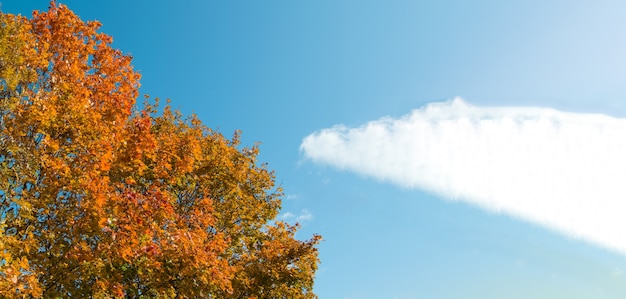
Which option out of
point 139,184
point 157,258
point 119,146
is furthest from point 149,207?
point 139,184

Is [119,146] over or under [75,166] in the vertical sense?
over

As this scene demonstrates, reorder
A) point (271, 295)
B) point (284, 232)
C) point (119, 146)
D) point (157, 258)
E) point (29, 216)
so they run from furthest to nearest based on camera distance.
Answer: point (284, 232) → point (271, 295) → point (119, 146) → point (157, 258) → point (29, 216)

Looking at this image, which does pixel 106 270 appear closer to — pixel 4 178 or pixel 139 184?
pixel 4 178

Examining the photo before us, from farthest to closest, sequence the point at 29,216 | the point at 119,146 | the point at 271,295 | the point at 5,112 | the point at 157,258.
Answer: the point at 271,295
the point at 119,146
the point at 157,258
the point at 5,112
the point at 29,216

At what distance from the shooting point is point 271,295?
22.4 metres

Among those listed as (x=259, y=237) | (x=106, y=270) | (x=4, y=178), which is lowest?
(x=106, y=270)

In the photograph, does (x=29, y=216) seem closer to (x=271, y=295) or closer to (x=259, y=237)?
(x=271, y=295)

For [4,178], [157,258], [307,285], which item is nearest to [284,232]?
[307,285]

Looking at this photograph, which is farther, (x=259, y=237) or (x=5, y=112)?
(x=259, y=237)

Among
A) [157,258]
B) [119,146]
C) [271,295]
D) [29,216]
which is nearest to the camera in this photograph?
[29,216]

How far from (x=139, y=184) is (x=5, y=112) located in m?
8.34

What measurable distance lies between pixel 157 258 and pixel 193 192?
391 inches

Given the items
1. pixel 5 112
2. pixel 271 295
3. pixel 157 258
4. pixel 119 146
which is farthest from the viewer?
pixel 271 295

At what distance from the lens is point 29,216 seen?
14438 millimetres
